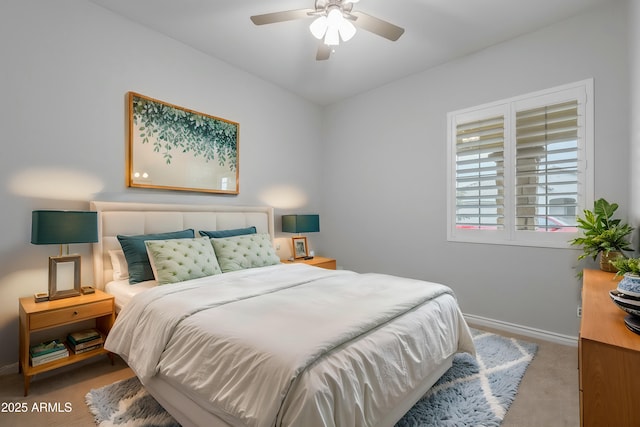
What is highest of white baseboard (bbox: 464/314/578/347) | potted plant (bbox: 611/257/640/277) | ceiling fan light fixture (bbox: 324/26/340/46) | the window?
ceiling fan light fixture (bbox: 324/26/340/46)

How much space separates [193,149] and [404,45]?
7.95ft

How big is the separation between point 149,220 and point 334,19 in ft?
7.49

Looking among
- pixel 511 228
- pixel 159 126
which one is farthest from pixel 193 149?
pixel 511 228

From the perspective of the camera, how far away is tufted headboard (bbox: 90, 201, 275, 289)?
2527 millimetres

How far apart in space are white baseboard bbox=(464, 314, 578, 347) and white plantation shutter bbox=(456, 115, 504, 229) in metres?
0.98

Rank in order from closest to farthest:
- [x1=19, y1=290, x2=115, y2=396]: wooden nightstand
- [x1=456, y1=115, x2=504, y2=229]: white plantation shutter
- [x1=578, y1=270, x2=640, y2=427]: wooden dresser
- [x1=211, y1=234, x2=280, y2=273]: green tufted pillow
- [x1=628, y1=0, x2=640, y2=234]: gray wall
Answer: [x1=578, y1=270, x2=640, y2=427]: wooden dresser
[x1=19, y1=290, x2=115, y2=396]: wooden nightstand
[x1=628, y1=0, x2=640, y2=234]: gray wall
[x1=211, y1=234, x2=280, y2=273]: green tufted pillow
[x1=456, y1=115, x2=504, y2=229]: white plantation shutter

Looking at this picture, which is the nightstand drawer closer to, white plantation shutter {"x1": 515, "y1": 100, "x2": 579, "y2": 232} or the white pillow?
the white pillow

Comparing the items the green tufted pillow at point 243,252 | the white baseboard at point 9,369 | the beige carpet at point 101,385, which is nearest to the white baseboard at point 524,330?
the beige carpet at point 101,385

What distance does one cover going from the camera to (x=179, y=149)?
10.2 ft

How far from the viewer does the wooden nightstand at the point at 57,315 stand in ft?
6.37

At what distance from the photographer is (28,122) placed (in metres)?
2.27

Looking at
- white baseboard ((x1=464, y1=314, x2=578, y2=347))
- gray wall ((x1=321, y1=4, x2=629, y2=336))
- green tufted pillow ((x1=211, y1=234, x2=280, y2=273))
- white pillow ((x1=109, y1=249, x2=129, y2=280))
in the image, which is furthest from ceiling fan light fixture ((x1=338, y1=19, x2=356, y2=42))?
white baseboard ((x1=464, y1=314, x2=578, y2=347))

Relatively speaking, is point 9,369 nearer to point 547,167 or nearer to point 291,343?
point 291,343

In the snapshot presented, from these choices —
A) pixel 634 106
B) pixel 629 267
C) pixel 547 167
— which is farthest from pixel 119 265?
pixel 634 106
